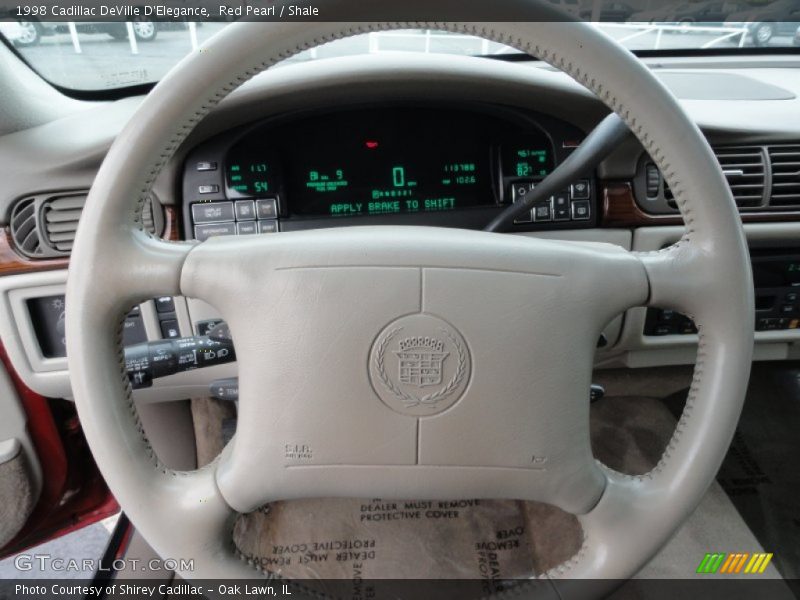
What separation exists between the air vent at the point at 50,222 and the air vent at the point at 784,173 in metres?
1.21

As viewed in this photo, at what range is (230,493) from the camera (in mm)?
772

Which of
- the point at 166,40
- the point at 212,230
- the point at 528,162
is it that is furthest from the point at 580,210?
the point at 166,40

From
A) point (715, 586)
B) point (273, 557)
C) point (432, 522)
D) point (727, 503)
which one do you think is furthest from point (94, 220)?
point (727, 503)

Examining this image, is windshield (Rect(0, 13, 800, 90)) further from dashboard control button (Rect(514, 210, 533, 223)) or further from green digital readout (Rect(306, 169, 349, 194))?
dashboard control button (Rect(514, 210, 533, 223))

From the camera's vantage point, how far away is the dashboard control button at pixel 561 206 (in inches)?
47.8

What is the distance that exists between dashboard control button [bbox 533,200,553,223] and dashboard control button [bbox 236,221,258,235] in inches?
21.4

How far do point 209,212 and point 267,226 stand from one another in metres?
0.11

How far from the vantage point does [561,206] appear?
1.22 metres

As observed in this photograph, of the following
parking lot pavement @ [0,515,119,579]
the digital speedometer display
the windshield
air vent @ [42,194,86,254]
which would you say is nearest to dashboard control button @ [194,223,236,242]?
the digital speedometer display

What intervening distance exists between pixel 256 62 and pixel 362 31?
Answer: 118mm

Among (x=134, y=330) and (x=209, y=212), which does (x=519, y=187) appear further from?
(x=134, y=330)

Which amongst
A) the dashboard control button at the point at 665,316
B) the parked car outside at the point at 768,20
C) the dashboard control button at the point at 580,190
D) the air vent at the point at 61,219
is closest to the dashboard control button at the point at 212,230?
the air vent at the point at 61,219

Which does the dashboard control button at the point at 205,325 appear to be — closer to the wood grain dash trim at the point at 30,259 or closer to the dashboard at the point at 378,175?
the dashboard at the point at 378,175

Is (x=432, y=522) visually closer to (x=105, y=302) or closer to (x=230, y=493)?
(x=230, y=493)
